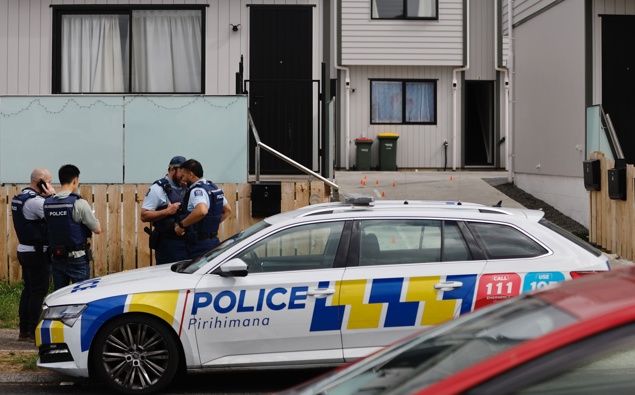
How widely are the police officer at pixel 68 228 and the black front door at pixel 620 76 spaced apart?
1013 cm

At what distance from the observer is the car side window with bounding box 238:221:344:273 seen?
24.6 feet

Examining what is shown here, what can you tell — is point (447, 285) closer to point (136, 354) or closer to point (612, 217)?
point (136, 354)

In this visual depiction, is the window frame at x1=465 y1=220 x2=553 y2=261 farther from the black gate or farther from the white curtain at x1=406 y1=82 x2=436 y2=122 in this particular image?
the white curtain at x1=406 y1=82 x2=436 y2=122

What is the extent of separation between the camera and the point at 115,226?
12.7m

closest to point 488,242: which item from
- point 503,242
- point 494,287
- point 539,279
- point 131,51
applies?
point 503,242

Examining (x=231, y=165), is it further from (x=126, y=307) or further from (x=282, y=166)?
(x=126, y=307)

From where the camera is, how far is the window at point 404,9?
25.1m

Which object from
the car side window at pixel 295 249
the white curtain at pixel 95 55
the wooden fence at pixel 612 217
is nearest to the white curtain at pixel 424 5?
the white curtain at pixel 95 55

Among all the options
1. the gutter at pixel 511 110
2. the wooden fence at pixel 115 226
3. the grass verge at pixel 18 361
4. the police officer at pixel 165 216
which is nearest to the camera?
the grass verge at pixel 18 361

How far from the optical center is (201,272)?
7.51 metres

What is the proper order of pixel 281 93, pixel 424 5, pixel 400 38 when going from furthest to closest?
pixel 424 5
pixel 400 38
pixel 281 93

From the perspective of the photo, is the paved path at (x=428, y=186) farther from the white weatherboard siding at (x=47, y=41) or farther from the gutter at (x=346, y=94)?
the white weatherboard siding at (x=47, y=41)

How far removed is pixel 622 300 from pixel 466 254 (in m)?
4.64

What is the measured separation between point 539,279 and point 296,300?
1923 millimetres
